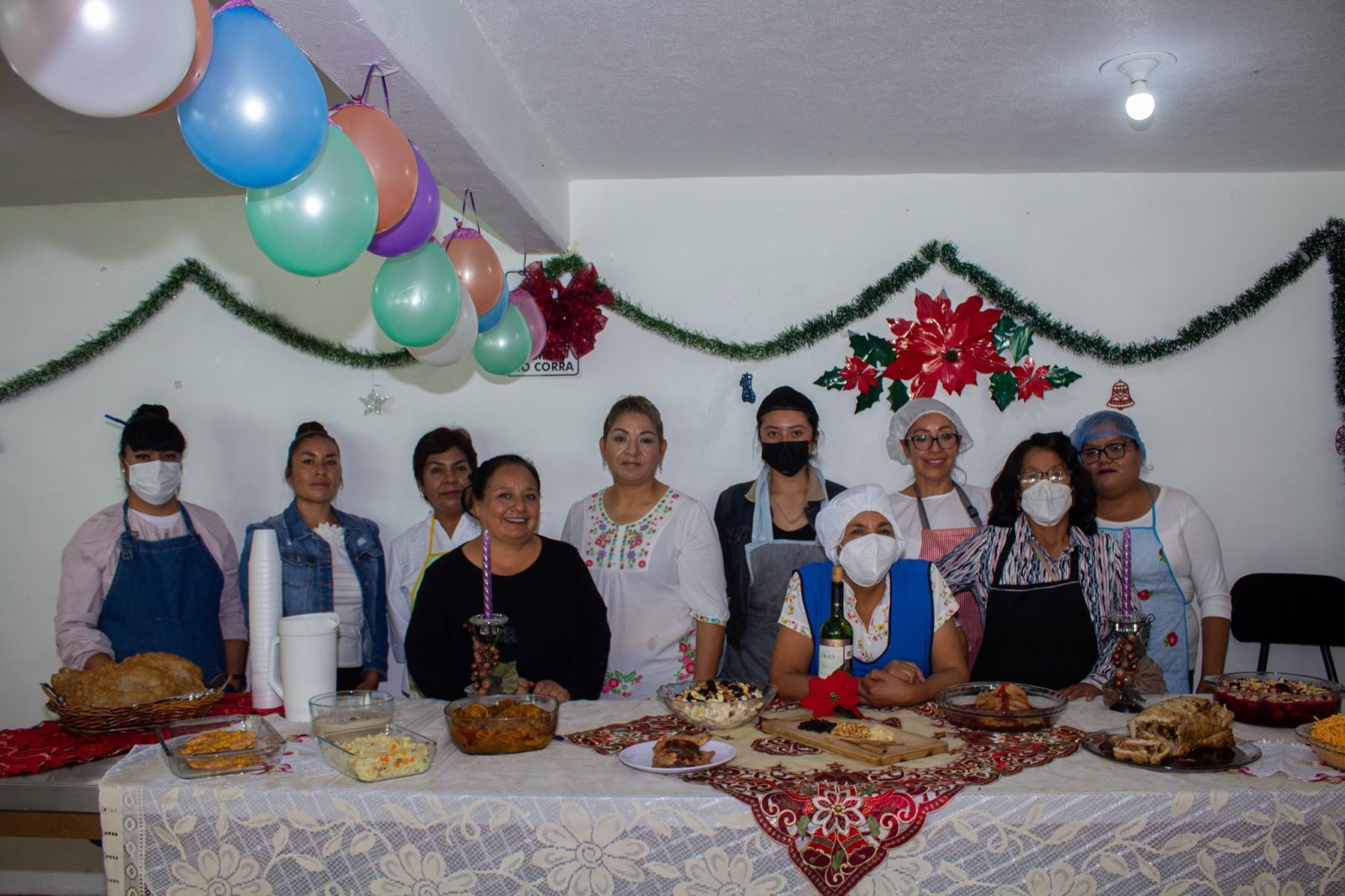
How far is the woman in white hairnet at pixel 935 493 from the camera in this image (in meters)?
3.99

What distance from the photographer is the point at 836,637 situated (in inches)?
105

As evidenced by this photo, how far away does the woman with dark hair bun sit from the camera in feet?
14.1

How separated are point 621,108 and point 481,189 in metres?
0.68

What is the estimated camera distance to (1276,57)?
340 cm

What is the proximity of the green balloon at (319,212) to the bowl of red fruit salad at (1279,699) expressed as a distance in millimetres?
2432

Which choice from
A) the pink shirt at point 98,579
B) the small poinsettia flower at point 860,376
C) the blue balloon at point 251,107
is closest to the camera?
the blue balloon at point 251,107

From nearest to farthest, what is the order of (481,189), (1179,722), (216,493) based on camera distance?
(1179,722)
(481,189)
(216,493)

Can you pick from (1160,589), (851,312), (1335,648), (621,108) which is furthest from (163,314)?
(1335,648)

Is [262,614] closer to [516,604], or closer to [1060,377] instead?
[516,604]

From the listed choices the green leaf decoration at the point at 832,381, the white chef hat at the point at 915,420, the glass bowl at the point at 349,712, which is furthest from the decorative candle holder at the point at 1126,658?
the green leaf decoration at the point at 832,381

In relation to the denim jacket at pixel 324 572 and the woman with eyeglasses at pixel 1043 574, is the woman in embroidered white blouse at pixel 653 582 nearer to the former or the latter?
the woman with eyeglasses at pixel 1043 574

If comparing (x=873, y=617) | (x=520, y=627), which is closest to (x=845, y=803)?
(x=873, y=617)

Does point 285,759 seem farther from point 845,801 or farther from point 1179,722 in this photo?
point 1179,722

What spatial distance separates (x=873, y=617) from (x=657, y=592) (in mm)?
1088
